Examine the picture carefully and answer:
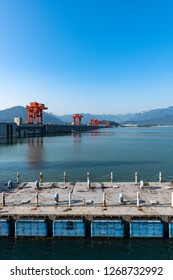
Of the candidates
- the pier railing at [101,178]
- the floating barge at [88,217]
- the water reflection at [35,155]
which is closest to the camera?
the floating barge at [88,217]

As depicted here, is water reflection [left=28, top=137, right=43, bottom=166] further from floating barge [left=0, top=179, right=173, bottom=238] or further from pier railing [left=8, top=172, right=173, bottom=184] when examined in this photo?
floating barge [left=0, top=179, right=173, bottom=238]

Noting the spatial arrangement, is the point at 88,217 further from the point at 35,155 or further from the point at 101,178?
the point at 35,155

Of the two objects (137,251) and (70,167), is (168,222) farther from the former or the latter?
(70,167)

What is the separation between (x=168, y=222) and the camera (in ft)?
69.1

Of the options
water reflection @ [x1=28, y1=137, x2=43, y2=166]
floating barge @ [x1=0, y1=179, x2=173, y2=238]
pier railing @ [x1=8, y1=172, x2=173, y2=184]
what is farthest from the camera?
water reflection @ [x1=28, y1=137, x2=43, y2=166]

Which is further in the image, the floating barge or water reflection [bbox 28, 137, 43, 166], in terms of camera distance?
water reflection [bbox 28, 137, 43, 166]

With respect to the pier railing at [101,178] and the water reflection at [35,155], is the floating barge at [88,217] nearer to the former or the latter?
the pier railing at [101,178]

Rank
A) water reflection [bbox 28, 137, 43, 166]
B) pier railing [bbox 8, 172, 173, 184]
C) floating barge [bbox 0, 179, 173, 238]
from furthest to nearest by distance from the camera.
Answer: water reflection [bbox 28, 137, 43, 166]
pier railing [bbox 8, 172, 173, 184]
floating barge [bbox 0, 179, 173, 238]

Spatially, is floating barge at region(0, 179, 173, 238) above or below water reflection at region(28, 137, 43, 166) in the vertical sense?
above

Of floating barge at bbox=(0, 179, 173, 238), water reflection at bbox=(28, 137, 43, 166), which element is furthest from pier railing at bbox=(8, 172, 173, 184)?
floating barge at bbox=(0, 179, 173, 238)

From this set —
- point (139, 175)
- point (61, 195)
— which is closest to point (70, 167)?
point (139, 175)

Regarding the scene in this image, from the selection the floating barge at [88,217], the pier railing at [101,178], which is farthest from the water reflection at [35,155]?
the floating barge at [88,217]

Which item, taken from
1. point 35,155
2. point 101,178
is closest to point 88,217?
point 101,178
